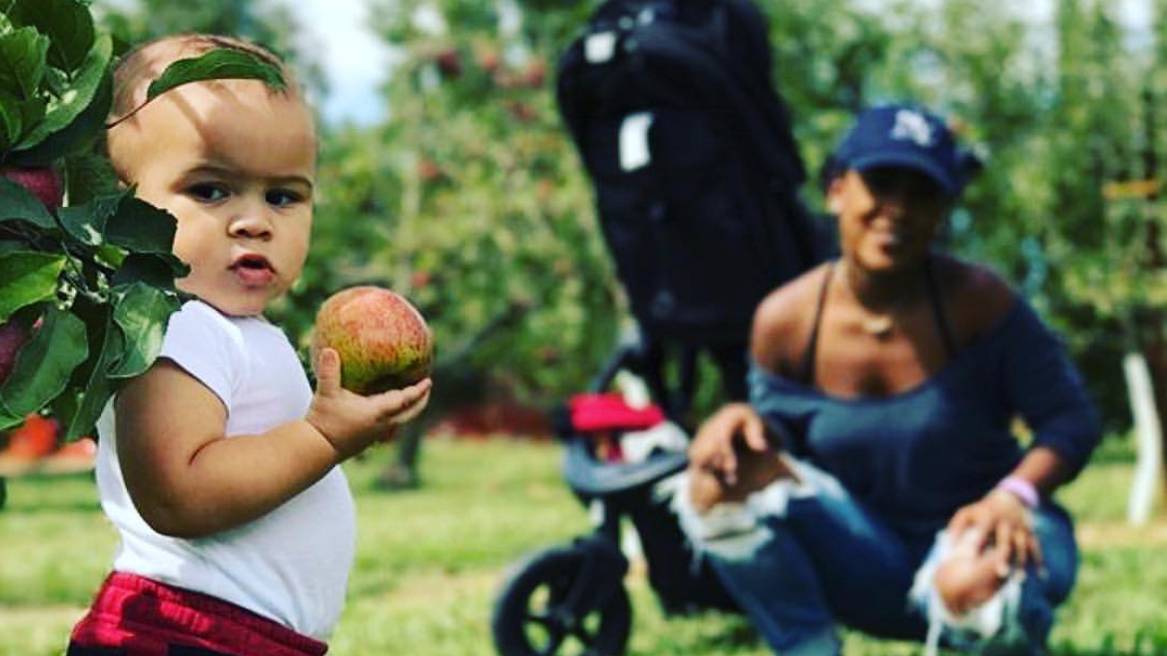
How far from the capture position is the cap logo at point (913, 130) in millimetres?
3881

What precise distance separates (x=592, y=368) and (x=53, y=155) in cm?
1770

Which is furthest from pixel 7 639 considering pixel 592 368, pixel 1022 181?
pixel 592 368

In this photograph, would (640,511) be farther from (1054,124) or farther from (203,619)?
(1054,124)

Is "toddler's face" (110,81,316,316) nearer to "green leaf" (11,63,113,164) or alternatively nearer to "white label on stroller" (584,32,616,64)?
"green leaf" (11,63,113,164)

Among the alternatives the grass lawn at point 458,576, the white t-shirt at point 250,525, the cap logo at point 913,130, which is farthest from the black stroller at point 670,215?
the white t-shirt at point 250,525

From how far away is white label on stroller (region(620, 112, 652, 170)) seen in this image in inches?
192

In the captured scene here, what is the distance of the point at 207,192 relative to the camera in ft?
6.41

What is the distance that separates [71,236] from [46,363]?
141 mm

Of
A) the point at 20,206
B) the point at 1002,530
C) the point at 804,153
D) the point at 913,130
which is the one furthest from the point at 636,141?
the point at 804,153

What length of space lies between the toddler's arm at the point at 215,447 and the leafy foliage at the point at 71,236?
8 centimetres

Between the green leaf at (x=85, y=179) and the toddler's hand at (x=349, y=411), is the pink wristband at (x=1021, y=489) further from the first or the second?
the green leaf at (x=85, y=179)

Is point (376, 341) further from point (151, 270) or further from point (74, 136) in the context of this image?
Result: point (74, 136)

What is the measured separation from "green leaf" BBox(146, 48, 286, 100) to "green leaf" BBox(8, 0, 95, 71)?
3.4 inches

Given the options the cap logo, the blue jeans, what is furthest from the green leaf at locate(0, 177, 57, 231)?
the cap logo
